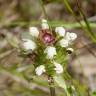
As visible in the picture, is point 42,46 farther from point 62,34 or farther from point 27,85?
point 27,85

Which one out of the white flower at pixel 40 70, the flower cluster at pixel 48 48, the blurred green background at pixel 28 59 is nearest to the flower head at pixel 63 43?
the flower cluster at pixel 48 48

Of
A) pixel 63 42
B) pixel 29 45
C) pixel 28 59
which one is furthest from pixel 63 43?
pixel 28 59

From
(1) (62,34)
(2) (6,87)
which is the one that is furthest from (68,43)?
(2) (6,87)

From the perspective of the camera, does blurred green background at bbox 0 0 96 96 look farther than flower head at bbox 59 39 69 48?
Yes

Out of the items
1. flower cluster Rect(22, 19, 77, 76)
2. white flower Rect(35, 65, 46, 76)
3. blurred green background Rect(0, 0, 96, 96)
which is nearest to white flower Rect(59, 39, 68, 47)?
flower cluster Rect(22, 19, 77, 76)

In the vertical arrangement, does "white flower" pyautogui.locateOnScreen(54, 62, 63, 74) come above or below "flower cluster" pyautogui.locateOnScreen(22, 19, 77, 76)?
below

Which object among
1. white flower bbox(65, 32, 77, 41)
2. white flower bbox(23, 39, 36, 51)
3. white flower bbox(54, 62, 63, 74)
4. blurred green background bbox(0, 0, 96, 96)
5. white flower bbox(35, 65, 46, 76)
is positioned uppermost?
white flower bbox(23, 39, 36, 51)

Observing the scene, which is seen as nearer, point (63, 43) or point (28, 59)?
point (63, 43)

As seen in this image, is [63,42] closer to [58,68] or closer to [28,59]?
[58,68]

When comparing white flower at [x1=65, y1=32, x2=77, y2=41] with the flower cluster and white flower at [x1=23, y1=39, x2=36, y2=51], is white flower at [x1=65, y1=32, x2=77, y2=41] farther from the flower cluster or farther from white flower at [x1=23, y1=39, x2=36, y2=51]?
white flower at [x1=23, y1=39, x2=36, y2=51]
